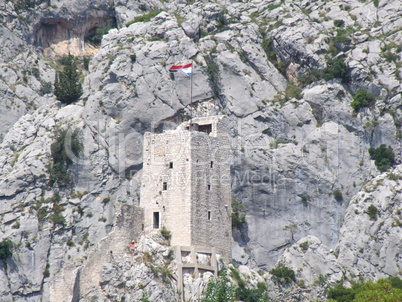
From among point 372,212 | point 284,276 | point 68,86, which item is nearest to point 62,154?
point 68,86

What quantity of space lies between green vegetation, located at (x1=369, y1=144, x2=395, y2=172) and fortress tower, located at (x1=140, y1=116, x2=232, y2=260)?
1348 centimetres

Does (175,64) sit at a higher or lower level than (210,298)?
higher

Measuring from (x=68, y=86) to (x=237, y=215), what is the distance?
66.5 feet

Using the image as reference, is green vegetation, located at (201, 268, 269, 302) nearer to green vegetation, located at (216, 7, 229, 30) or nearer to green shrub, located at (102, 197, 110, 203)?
green shrub, located at (102, 197, 110, 203)

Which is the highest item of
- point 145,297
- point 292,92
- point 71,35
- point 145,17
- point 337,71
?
point 145,17

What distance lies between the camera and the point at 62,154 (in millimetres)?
76438

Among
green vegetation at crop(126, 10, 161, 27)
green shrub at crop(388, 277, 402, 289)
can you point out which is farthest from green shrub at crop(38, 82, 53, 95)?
green shrub at crop(388, 277, 402, 289)

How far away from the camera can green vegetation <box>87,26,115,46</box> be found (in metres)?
94.9

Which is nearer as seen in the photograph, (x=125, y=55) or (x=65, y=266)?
(x=65, y=266)

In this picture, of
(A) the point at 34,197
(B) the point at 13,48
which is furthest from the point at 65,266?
(B) the point at 13,48

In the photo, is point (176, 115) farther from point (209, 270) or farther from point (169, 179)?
point (209, 270)

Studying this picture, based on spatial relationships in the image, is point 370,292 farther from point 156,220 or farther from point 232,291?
point 156,220

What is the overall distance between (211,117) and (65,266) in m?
17.7

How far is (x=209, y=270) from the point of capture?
226ft
